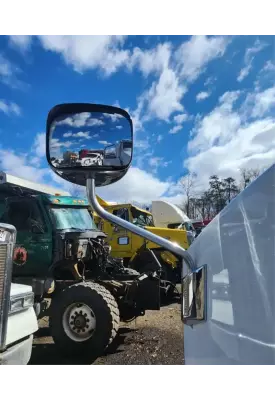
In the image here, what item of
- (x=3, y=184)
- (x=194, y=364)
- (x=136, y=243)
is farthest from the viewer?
(x=136, y=243)

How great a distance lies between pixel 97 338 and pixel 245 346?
362 centimetres

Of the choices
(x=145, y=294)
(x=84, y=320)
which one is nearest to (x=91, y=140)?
(x=84, y=320)

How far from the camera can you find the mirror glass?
4.25ft

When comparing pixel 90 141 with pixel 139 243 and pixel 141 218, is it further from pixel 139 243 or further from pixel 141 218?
pixel 141 218

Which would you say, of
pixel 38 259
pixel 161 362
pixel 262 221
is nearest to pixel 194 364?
pixel 262 221

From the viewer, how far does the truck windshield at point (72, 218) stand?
5.01 metres

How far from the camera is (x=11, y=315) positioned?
2115 millimetres

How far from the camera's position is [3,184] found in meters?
4.73

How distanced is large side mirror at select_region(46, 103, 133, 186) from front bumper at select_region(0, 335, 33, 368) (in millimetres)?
1148

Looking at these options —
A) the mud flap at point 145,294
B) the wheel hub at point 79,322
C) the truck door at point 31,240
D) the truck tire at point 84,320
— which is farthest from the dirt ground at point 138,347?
the truck door at point 31,240

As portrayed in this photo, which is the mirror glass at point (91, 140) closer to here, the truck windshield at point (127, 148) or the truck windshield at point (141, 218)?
the truck windshield at point (127, 148)

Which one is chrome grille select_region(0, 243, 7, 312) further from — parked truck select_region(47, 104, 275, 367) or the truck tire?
the truck tire

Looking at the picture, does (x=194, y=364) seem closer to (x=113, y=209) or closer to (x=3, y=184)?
(x=3, y=184)

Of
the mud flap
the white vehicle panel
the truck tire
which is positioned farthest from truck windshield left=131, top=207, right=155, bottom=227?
the white vehicle panel
